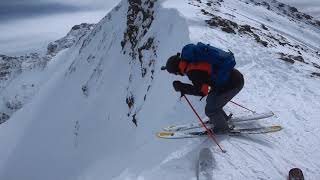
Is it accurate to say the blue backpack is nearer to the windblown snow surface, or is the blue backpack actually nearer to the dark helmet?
the dark helmet

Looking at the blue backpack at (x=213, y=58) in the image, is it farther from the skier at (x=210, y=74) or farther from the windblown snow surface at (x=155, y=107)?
the windblown snow surface at (x=155, y=107)

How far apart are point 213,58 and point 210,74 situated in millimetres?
360

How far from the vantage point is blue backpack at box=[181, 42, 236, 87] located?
9.69 meters

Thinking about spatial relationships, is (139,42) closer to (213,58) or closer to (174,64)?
(174,64)

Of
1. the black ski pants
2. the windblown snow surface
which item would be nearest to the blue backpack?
the black ski pants

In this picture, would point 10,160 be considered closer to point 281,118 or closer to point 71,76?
point 71,76

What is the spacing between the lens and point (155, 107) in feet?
57.8

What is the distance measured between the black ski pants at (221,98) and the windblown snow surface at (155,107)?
444 mm

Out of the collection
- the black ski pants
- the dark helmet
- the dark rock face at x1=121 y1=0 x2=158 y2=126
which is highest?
the dark helmet

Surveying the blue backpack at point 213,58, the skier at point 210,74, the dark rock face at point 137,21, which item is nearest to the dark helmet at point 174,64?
the skier at point 210,74

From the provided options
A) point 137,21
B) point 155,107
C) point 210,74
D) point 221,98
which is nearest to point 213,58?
point 210,74

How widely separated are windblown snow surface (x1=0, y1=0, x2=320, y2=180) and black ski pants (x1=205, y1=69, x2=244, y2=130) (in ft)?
1.46

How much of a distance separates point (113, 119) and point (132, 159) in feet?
55.8

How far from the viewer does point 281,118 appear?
12516mm
